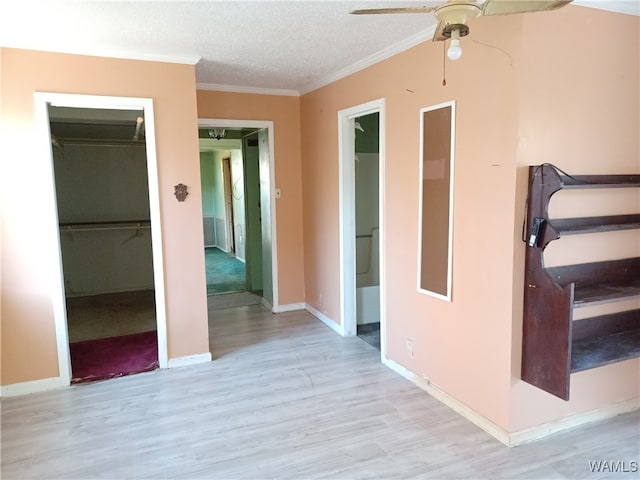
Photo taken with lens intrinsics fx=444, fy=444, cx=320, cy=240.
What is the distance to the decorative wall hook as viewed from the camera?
136 inches

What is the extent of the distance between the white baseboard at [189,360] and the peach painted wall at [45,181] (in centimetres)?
6

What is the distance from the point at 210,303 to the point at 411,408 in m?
3.27

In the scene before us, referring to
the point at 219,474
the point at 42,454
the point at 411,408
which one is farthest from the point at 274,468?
the point at 42,454

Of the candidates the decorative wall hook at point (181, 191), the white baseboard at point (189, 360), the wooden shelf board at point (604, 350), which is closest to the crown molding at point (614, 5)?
the wooden shelf board at point (604, 350)

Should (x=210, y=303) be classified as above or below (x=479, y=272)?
below

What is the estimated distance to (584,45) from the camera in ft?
7.66

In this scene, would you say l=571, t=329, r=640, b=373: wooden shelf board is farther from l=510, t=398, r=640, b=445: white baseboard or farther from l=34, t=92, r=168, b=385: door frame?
l=34, t=92, r=168, b=385: door frame

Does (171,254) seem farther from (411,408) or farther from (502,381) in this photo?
(502,381)

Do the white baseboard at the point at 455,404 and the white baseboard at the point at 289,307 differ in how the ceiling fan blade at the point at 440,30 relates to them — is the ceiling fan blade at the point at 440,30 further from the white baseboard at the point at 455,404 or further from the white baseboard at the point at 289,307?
the white baseboard at the point at 289,307

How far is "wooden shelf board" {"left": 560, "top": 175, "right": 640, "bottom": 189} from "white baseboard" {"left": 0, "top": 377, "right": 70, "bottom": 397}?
354cm

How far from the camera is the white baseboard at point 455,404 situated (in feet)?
8.18

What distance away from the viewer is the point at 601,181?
2359 millimetres

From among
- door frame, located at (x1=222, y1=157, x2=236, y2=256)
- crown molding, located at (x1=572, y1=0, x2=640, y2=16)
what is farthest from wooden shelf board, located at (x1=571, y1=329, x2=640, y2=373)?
door frame, located at (x1=222, y1=157, x2=236, y2=256)

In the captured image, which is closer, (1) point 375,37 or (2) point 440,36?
(2) point 440,36
